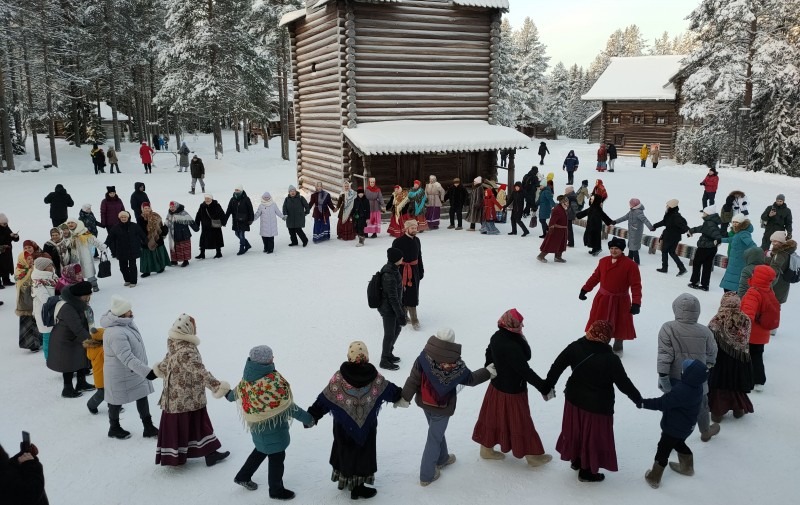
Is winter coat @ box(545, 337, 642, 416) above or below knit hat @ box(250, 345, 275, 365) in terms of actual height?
below

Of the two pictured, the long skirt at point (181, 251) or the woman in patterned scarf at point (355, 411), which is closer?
the woman in patterned scarf at point (355, 411)

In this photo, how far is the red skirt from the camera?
5.15 m

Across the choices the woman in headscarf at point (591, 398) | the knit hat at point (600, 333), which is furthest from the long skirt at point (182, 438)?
the knit hat at point (600, 333)

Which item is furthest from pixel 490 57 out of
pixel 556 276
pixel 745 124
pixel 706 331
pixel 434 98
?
pixel 745 124

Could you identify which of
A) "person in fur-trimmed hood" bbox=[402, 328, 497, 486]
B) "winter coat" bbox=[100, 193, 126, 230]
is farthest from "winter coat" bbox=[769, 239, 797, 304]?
"winter coat" bbox=[100, 193, 126, 230]

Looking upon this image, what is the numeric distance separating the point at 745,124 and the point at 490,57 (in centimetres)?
1987

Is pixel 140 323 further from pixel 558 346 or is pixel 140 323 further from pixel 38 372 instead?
pixel 558 346

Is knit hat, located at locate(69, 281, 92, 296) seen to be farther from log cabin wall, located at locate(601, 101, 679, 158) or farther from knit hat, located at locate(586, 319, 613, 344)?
log cabin wall, located at locate(601, 101, 679, 158)

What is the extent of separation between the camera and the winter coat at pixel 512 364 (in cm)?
495

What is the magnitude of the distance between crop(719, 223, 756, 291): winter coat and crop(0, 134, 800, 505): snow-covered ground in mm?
1061

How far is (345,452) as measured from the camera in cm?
473

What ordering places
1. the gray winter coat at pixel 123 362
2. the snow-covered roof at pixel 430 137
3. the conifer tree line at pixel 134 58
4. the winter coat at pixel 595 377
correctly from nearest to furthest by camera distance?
the winter coat at pixel 595 377 → the gray winter coat at pixel 123 362 → the snow-covered roof at pixel 430 137 → the conifer tree line at pixel 134 58

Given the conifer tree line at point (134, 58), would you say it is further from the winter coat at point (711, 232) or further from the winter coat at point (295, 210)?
the winter coat at point (711, 232)

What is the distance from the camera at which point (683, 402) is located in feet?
15.6
